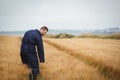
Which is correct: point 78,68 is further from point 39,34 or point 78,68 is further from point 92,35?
point 92,35

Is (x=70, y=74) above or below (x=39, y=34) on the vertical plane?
below

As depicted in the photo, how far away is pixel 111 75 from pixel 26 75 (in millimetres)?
3368

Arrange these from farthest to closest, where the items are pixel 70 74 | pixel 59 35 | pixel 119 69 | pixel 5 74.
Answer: pixel 59 35 < pixel 119 69 < pixel 70 74 < pixel 5 74

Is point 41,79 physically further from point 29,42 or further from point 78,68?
point 78,68

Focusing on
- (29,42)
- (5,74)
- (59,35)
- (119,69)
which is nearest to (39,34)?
(29,42)

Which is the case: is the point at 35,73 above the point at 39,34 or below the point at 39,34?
below

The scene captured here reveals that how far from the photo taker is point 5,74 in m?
6.93

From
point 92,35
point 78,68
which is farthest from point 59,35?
point 78,68

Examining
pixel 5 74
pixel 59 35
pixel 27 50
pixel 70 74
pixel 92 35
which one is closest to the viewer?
pixel 27 50

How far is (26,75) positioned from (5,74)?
0.73 metres

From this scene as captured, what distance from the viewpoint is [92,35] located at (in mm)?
63625

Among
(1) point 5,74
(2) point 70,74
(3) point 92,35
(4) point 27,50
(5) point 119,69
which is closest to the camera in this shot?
(4) point 27,50

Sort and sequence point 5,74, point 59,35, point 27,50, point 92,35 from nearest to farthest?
point 27,50 → point 5,74 → point 92,35 → point 59,35

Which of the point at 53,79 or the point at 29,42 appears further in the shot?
the point at 53,79
